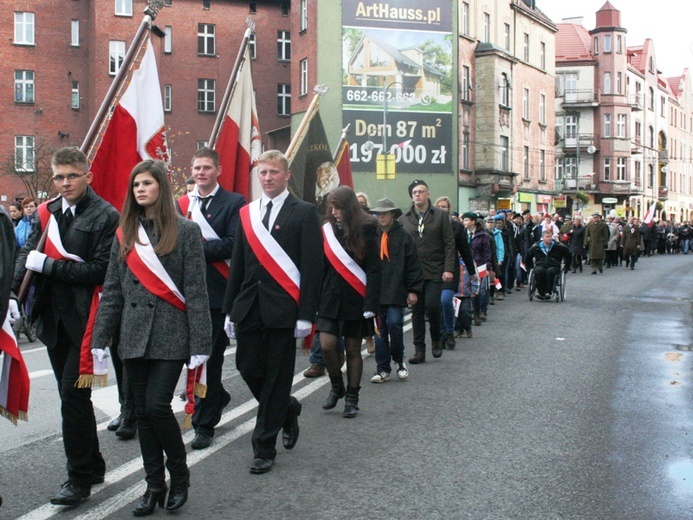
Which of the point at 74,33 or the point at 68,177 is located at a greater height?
the point at 74,33

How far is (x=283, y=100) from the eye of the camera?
5166 centimetres

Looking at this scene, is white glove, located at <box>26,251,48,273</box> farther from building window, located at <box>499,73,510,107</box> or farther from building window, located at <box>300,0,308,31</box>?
building window, located at <box>499,73,510,107</box>

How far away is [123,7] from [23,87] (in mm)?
6799

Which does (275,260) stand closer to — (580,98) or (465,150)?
(465,150)

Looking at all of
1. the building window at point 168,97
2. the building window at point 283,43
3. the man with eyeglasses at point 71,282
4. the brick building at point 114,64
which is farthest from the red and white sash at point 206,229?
the building window at point 283,43

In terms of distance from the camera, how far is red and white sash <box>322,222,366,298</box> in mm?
7832

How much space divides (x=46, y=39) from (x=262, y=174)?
47.4 meters

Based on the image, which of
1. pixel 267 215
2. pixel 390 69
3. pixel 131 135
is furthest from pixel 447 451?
pixel 390 69

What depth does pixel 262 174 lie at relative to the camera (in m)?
6.02

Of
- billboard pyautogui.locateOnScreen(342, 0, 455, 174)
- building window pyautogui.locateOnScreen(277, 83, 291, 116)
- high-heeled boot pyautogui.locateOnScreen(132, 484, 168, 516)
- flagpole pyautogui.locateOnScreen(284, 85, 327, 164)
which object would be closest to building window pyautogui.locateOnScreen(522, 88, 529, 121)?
billboard pyautogui.locateOnScreen(342, 0, 455, 174)

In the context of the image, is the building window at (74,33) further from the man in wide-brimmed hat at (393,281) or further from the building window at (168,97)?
the man in wide-brimmed hat at (393,281)

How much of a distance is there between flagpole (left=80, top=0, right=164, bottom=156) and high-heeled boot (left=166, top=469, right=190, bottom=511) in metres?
2.27

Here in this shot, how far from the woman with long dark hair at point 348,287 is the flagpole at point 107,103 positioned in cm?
198

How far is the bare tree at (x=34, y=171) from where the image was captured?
37.7 meters
